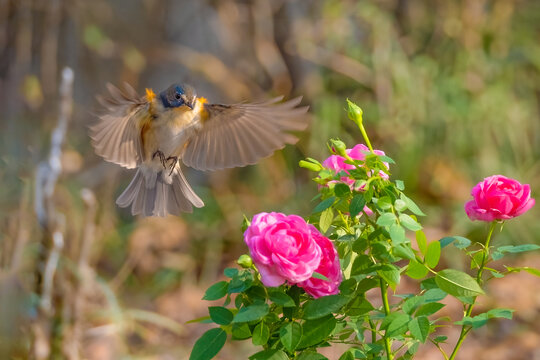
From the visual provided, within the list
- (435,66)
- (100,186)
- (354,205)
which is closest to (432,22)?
(435,66)

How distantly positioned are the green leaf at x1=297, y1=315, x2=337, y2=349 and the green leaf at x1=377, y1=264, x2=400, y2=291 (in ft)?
0.27

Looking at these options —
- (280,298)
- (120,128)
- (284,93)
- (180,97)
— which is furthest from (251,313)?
(284,93)

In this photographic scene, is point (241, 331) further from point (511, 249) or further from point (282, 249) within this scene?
point (511, 249)

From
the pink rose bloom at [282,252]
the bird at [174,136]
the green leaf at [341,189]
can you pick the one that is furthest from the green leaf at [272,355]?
the bird at [174,136]

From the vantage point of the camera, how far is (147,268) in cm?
335

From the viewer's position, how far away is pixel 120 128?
4.13ft

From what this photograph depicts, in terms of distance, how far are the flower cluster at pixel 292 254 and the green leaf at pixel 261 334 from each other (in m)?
0.07

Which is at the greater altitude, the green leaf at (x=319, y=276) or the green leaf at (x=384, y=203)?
the green leaf at (x=384, y=203)

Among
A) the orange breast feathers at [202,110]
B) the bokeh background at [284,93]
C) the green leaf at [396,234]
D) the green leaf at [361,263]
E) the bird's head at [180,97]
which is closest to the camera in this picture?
the green leaf at [396,234]

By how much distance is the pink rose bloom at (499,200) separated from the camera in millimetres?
905

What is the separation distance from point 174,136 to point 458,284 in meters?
0.54

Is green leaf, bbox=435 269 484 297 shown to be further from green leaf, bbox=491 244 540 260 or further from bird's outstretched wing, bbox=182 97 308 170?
bird's outstretched wing, bbox=182 97 308 170

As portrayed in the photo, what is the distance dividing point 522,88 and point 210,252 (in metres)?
1.73

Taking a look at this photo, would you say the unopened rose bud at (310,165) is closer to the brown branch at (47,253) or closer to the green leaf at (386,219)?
the green leaf at (386,219)
